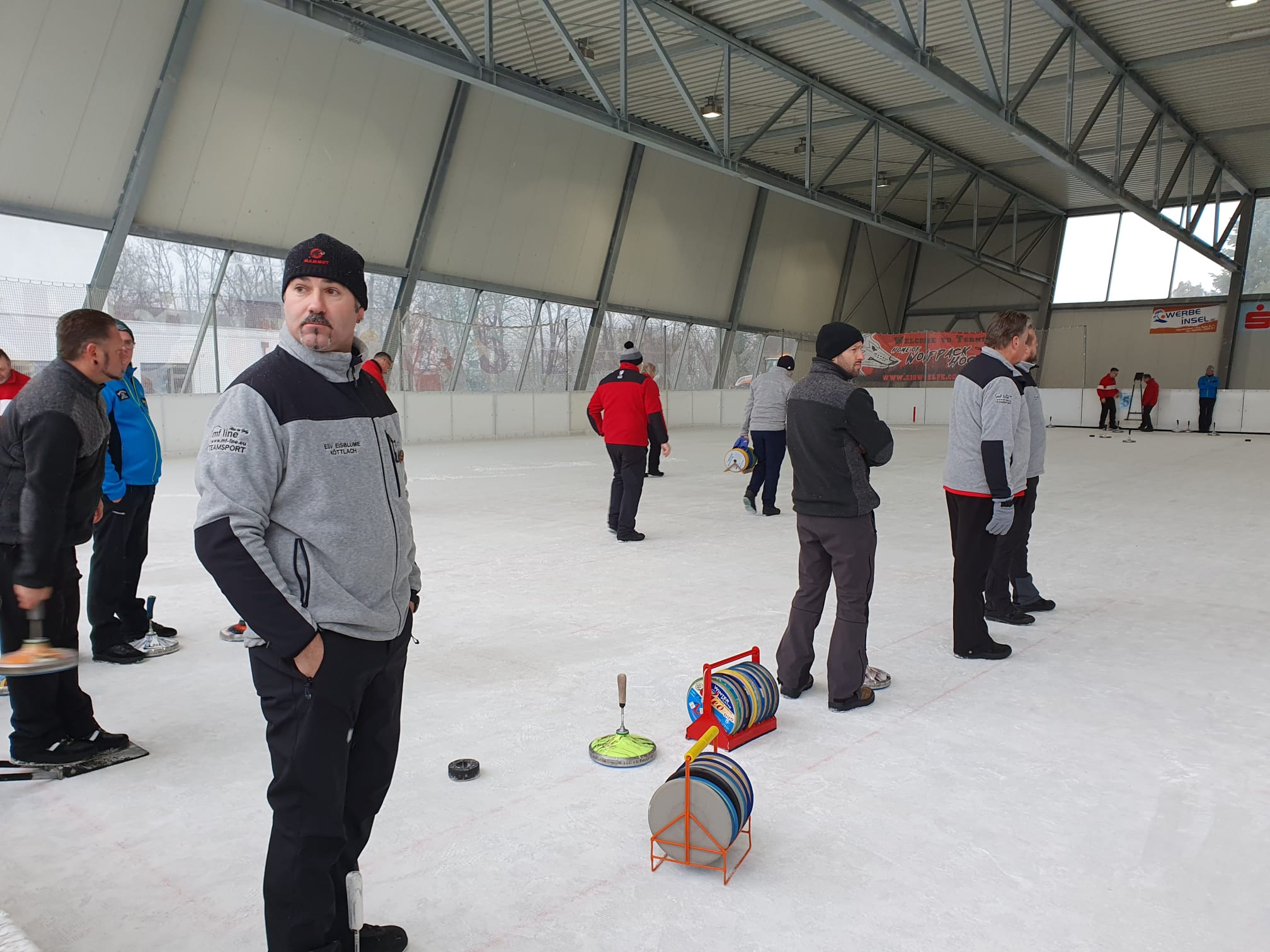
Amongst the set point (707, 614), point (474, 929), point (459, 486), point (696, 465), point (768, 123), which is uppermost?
point (768, 123)

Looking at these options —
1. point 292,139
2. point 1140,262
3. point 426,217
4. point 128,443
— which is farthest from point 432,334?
point 1140,262

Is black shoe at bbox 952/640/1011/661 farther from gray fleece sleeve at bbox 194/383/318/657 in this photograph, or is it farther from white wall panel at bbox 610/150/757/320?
white wall panel at bbox 610/150/757/320

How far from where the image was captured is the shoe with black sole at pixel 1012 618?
5051 millimetres

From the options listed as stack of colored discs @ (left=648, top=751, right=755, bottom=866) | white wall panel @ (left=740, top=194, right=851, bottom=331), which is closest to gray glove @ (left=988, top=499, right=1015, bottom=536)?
stack of colored discs @ (left=648, top=751, right=755, bottom=866)

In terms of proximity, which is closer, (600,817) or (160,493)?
(600,817)

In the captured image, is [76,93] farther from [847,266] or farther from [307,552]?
[847,266]

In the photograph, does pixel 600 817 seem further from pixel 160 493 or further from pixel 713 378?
pixel 713 378

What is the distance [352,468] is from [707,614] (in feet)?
11.7

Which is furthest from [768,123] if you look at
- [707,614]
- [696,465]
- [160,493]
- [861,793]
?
[861,793]

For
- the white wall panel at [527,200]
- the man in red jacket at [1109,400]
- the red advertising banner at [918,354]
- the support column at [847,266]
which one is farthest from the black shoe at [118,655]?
the support column at [847,266]

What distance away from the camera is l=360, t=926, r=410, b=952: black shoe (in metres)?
2.16

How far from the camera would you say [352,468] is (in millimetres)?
1924

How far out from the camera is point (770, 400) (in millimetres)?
8781

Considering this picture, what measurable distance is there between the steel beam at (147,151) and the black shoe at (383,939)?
Result: 1383 cm
